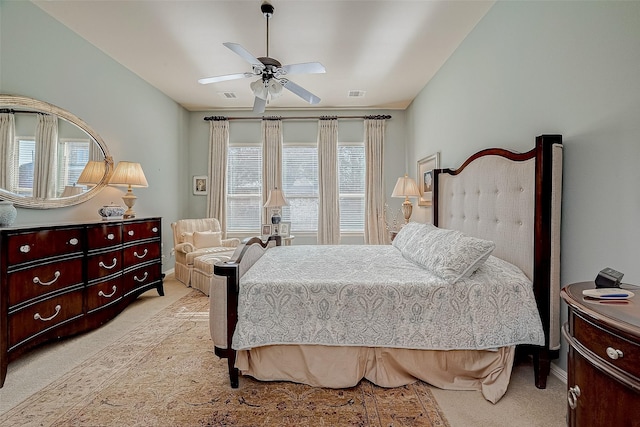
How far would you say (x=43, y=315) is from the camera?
2166mm

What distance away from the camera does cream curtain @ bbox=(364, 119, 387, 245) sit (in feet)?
17.0

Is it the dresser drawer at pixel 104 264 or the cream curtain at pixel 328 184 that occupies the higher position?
the cream curtain at pixel 328 184

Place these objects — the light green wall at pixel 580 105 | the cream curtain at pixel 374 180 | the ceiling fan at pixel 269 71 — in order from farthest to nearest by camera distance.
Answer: the cream curtain at pixel 374 180 → the ceiling fan at pixel 269 71 → the light green wall at pixel 580 105

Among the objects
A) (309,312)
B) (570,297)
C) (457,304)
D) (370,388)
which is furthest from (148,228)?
(570,297)

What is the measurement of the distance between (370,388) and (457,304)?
760 mm

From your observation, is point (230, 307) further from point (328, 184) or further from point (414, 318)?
point (328, 184)

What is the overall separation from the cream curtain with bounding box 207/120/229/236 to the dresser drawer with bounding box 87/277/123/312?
241 cm

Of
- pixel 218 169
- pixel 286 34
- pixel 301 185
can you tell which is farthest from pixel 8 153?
pixel 301 185

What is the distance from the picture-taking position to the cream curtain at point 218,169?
5.27m

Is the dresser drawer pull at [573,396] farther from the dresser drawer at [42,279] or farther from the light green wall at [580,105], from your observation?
the dresser drawer at [42,279]

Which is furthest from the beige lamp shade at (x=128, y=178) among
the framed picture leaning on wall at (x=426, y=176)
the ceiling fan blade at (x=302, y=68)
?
the framed picture leaning on wall at (x=426, y=176)

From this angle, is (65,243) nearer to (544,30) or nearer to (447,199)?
(447,199)

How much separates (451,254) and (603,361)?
3.31 ft

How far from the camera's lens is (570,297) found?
3.51 feet
